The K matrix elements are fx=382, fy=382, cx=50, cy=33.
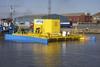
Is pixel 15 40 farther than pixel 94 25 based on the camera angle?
No

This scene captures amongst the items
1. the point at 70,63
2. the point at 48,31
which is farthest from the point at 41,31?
the point at 70,63

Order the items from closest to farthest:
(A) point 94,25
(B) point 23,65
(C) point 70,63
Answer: (B) point 23,65 → (C) point 70,63 → (A) point 94,25

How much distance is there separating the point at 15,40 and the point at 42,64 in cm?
2767

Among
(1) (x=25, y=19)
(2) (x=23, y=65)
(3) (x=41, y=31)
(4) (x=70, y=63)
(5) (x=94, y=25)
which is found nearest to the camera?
(2) (x=23, y=65)

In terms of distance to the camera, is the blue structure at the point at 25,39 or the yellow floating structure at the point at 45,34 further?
the yellow floating structure at the point at 45,34

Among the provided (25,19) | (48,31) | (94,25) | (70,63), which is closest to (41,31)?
(48,31)

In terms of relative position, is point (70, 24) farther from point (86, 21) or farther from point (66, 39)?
point (66, 39)

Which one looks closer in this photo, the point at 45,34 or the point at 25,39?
the point at 25,39

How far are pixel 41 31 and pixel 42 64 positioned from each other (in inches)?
1060

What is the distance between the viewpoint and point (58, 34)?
5297 centimetres

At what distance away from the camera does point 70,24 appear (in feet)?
406

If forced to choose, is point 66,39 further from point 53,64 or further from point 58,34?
point 53,64

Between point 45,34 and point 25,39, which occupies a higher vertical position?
point 45,34

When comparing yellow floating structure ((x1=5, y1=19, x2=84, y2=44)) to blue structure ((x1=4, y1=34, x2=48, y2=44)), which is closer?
blue structure ((x1=4, y1=34, x2=48, y2=44))
